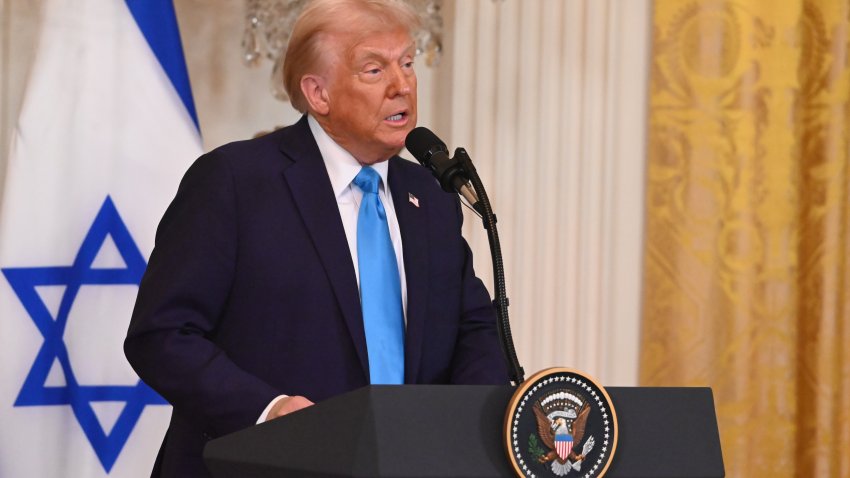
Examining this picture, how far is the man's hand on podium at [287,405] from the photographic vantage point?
1.83 metres

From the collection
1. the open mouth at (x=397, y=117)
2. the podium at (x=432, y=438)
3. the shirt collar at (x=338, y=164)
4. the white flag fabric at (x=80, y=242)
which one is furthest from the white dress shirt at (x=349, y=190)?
the white flag fabric at (x=80, y=242)

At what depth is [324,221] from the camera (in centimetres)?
227

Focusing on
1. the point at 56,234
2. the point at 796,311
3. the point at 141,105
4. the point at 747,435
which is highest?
the point at 141,105

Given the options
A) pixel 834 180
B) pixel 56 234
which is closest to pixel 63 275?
pixel 56 234

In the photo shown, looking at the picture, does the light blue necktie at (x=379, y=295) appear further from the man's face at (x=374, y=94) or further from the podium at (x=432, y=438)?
the podium at (x=432, y=438)

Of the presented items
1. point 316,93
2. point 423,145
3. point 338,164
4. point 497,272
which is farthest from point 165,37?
point 497,272

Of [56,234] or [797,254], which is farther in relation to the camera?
[797,254]

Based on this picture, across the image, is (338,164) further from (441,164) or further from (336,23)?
(441,164)

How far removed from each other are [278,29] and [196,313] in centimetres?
153

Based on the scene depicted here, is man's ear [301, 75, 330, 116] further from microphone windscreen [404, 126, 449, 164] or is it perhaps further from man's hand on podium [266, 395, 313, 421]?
man's hand on podium [266, 395, 313, 421]

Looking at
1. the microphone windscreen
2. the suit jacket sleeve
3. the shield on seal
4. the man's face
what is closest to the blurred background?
the man's face

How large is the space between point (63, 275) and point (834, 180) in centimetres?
249

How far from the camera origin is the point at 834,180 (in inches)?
152

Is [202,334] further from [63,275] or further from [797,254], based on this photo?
[797,254]
